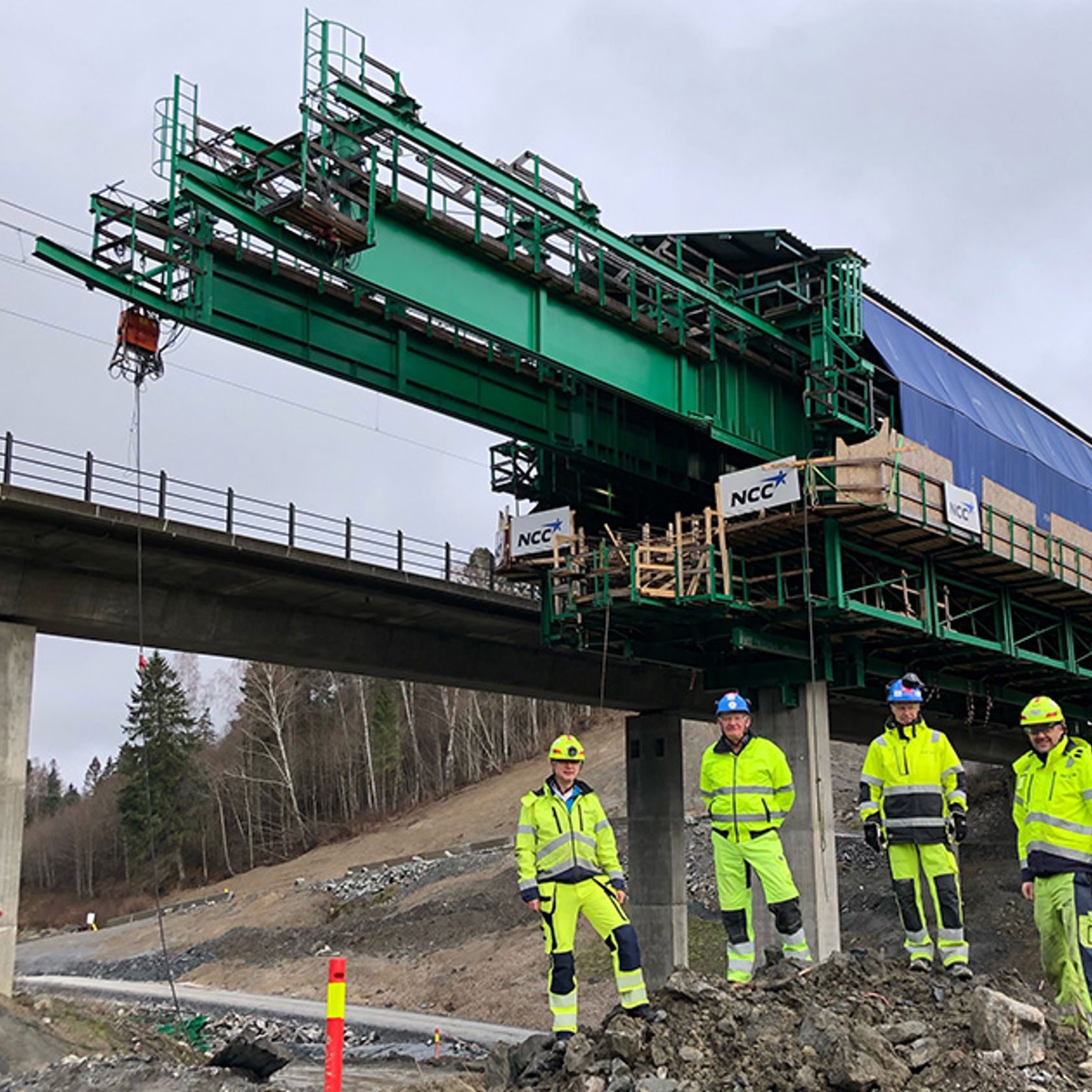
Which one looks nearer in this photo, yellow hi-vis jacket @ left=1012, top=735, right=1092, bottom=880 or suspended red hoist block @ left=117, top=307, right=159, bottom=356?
yellow hi-vis jacket @ left=1012, top=735, right=1092, bottom=880

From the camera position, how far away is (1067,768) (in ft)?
32.7

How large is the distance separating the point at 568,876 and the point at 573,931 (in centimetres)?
46

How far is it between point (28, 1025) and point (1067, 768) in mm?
13889

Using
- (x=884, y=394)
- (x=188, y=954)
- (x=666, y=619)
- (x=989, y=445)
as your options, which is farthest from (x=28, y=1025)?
(x=188, y=954)

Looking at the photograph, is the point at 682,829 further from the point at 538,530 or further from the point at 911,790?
the point at 911,790

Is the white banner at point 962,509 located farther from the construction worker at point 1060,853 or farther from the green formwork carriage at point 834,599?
the construction worker at point 1060,853

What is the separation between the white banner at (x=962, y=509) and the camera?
21516mm

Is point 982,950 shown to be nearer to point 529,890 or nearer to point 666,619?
point 666,619

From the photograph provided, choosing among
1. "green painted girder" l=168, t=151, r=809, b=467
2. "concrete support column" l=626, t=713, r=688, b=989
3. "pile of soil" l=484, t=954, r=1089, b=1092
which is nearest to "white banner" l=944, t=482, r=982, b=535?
"green painted girder" l=168, t=151, r=809, b=467

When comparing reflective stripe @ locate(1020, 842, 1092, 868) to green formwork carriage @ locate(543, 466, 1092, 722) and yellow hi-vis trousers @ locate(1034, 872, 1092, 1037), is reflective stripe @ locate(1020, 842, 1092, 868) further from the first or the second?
green formwork carriage @ locate(543, 466, 1092, 722)

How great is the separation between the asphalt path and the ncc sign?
30.5 feet

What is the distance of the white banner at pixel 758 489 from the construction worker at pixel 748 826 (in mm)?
9690

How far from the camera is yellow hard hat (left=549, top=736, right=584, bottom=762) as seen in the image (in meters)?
10.4

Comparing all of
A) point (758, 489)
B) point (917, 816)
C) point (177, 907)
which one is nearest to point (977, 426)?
point (758, 489)
